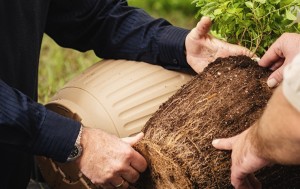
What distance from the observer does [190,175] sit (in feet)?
6.23

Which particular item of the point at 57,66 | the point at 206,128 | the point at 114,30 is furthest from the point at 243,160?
the point at 57,66

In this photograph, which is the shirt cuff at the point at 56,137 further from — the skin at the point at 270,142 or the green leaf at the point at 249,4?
the green leaf at the point at 249,4

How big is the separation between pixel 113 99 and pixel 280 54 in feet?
2.37

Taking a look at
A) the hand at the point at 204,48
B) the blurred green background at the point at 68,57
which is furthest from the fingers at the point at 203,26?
the blurred green background at the point at 68,57

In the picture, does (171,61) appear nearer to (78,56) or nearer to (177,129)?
(177,129)

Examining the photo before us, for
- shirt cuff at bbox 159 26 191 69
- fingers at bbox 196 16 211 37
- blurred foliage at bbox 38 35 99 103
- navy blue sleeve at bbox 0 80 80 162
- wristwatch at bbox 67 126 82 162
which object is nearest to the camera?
navy blue sleeve at bbox 0 80 80 162

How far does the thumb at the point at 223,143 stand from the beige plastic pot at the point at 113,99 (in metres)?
0.50

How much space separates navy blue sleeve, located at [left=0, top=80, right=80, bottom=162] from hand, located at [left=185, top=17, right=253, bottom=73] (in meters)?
0.63

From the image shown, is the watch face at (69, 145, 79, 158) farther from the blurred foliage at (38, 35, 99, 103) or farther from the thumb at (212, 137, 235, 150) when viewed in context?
the blurred foliage at (38, 35, 99, 103)

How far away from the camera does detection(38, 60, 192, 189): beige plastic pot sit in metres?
2.32

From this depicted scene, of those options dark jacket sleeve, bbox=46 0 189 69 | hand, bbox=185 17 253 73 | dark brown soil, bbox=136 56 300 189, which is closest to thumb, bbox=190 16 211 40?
hand, bbox=185 17 253 73

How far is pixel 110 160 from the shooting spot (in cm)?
204

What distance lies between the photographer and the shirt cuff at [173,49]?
2.44 metres

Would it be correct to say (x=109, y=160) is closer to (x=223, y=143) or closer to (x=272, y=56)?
(x=223, y=143)
